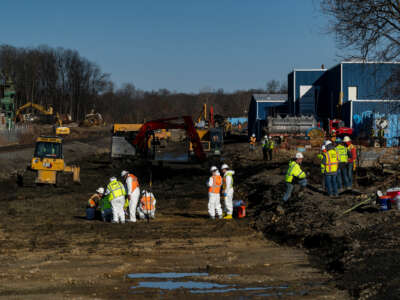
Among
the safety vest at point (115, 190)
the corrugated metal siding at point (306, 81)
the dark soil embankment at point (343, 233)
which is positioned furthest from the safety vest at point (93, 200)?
the corrugated metal siding at point (306, 81)

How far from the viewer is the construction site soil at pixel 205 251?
10375 mm

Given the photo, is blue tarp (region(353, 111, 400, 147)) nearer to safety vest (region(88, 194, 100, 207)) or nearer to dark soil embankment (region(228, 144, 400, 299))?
dark soil embankment (region(228, 144, 400, 299))

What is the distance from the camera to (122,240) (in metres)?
15.9

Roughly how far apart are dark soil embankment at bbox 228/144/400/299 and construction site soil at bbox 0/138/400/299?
29 mm

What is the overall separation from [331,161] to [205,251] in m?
7.77

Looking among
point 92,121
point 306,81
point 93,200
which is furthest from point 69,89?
point 93,200

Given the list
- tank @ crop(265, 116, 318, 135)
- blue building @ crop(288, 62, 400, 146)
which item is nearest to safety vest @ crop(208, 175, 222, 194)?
blue building @ crop(288, 62, 400, 146)

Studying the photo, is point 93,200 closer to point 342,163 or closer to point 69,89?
point 342,163

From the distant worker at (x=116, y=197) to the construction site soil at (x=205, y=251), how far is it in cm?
42

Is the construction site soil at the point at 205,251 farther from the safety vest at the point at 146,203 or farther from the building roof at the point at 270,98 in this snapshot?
the building roof at the point at 270,98

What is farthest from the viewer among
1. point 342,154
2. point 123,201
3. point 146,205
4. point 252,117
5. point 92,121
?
point 92,121

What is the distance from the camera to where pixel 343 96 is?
57062 millimetres

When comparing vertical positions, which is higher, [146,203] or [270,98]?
[270,98]

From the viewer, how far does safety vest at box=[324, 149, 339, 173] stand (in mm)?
20344
